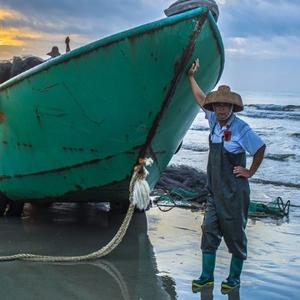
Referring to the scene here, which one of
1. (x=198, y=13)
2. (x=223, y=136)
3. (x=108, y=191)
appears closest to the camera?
(x=223, y=136)

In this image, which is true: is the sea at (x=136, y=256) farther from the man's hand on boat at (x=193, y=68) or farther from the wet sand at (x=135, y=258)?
the man's hand on boat at (x=193, y=68)

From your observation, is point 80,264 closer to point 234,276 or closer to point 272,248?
point 234,276

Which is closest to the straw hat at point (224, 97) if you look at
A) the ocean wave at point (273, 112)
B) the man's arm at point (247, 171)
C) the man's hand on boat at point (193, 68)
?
the man's arm at point (247, 171)

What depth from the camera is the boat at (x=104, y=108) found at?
5.14m

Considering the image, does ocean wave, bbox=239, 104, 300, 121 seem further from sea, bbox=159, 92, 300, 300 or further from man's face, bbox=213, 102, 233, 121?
man's face, bbox=213, 102, 233, 121

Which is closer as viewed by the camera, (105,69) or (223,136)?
(223,136)

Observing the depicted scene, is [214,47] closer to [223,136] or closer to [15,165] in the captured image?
[223,136]

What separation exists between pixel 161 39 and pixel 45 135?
1.56 meters

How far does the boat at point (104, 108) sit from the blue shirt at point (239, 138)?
4.07 feet

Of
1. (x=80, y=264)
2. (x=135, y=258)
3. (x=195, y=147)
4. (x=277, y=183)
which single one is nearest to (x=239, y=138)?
(x=135, y=258)

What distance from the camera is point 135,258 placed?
5020 mm

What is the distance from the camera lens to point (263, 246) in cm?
566

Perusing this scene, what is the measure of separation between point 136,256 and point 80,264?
0.57 metres

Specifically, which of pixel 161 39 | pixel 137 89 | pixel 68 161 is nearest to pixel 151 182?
pixel 68 161
